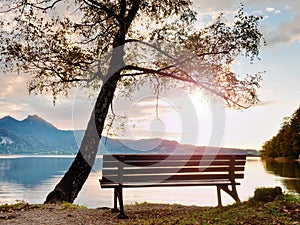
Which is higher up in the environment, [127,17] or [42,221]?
[127,17]

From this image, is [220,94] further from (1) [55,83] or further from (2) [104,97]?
(1) [55,83]

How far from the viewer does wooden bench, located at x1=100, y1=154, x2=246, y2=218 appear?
9.20m

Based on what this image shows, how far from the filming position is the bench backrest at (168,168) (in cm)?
920

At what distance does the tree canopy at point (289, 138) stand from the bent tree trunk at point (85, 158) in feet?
241

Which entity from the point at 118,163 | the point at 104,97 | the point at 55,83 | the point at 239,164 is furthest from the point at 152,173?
the point at 55,83

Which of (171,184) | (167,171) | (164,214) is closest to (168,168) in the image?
(167,171)

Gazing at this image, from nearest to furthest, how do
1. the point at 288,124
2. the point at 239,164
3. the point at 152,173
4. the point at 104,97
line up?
the point at 152,173 → the point at 239,164 → the point at 104,97 → the point at 288,124

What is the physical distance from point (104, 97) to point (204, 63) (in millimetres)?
3500

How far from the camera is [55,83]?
14.1 meters

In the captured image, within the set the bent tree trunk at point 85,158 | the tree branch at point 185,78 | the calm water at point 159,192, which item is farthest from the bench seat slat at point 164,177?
the tree branch at point 185,78

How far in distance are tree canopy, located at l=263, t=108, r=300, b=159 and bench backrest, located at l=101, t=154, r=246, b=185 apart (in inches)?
2929

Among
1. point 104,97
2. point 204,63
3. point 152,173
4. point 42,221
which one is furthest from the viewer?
point 204,63

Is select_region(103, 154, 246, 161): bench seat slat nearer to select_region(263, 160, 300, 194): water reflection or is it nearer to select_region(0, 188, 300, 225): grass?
select_region(0, 188, 300, 225): grass

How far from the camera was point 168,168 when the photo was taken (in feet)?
31.8
